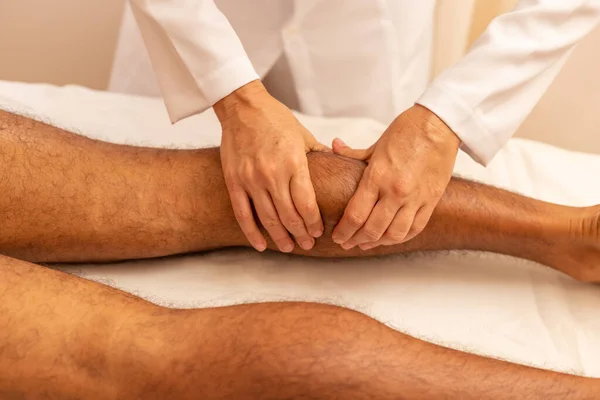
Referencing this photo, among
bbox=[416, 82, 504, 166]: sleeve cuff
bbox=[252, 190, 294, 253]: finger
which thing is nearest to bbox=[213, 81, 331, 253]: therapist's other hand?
bbox=[252, 190, 294, 253]: finger

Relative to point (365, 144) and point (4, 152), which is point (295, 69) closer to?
point (365, 144)

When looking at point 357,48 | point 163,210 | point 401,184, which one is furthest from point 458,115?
point 163,210

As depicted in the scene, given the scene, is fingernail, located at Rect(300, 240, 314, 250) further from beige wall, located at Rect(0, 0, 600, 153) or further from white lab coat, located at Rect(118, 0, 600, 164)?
beige wall, located at Rect(0, 0, 600, 153)

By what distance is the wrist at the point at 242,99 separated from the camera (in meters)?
0.99

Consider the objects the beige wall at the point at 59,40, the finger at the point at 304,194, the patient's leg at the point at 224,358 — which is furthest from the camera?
the beige wall at the point at 59,40

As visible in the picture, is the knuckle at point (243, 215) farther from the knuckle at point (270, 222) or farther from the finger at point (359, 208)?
the finger at point (359, 208)

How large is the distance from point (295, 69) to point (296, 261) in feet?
1.61

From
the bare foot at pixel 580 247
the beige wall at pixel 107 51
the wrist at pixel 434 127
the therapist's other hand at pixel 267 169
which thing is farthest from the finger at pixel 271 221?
the beige wall at pixel 107 51

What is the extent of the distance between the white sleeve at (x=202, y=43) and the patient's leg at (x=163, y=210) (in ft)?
0.39

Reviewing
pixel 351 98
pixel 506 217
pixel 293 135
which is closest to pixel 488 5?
pixel 351 98

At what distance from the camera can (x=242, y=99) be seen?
1.00 metres

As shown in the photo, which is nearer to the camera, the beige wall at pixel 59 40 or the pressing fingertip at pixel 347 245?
the pressing fingertip at pixel 347 245

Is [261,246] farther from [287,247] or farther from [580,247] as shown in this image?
[580,247]

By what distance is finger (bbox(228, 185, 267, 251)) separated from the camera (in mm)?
956
